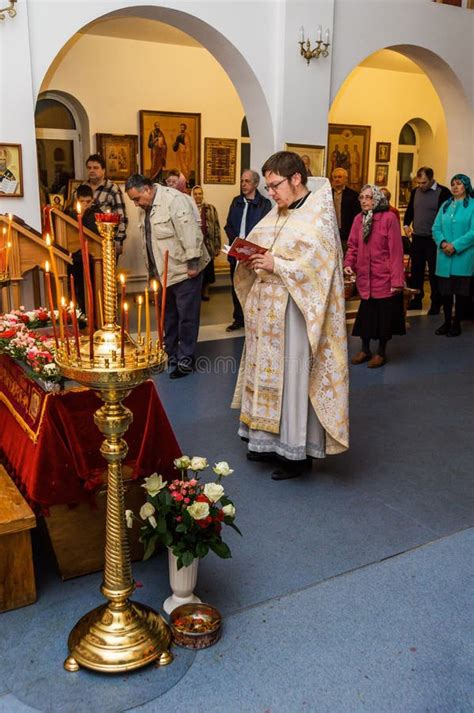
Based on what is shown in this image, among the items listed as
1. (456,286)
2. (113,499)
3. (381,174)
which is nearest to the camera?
(113,499)

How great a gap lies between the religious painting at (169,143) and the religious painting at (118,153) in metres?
0.14

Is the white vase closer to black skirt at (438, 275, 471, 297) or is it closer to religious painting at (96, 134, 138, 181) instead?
black skirt at (438, 275, 471, 297)

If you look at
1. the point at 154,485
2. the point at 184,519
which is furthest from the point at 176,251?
the point at 184,519

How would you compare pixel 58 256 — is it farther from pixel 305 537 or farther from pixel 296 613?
pixel 296 613

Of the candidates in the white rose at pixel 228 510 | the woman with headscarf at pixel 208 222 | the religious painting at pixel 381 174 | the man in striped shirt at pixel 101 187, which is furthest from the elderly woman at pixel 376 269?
the religious painting at pixel 381 174

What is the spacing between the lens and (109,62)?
1004cm

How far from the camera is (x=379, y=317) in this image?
21.9 ft

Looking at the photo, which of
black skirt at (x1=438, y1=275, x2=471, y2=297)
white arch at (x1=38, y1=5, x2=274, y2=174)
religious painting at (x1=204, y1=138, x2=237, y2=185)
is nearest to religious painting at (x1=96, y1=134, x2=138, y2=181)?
religious painting at (x1=204, y1=138, x2=237, y2=185)

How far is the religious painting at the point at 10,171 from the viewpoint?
6.00 metres

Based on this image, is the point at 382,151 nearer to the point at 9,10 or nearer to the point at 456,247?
the point at 456,247

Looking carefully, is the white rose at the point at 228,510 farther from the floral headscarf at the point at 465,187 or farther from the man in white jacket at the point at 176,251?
the floral headscarf at the point at 465,187

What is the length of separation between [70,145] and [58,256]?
5.29 meters

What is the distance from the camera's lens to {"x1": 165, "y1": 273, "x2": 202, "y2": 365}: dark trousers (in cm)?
621

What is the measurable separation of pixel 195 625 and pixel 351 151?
38.9ft
